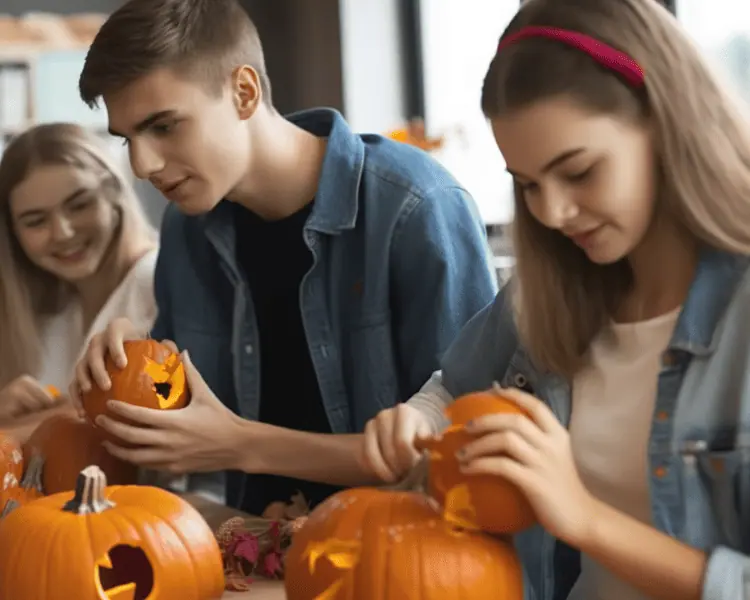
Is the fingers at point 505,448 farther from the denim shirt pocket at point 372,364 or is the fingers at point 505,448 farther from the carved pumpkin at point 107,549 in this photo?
the denim shirt pocket at point 372,364

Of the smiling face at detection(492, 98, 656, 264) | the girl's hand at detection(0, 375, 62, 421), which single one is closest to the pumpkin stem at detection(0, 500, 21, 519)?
the girl's hand at detection(0, 375, 62, 421)

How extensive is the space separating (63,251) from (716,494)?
1.42 metres

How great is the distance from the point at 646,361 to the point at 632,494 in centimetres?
15

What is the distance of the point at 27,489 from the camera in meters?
1.45

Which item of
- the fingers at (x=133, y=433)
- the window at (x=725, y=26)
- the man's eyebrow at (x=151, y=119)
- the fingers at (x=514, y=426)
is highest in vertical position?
the window at (x=725, y=26)

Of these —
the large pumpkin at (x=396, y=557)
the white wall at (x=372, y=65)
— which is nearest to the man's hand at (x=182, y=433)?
the large pumpkin at (x=396, y=557)

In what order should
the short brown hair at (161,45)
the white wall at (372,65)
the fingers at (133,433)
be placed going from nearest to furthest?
1. the fingers at (133,433)
2. the short brown hair at (161,45)
3. the white wall at (372,65)

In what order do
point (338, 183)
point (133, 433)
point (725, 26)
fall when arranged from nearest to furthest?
point (133, 433), point (338, 183), point (725, 26)

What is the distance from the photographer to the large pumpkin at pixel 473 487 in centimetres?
92

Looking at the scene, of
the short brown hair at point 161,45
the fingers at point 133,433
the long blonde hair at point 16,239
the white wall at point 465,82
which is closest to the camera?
the fingers at point 133,433

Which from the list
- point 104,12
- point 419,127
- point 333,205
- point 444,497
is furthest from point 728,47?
point 104,12

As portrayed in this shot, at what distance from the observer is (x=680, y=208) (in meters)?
1.05

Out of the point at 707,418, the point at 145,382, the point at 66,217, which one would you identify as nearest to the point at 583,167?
the point at 707,418

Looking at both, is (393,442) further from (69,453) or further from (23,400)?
(23,400)
